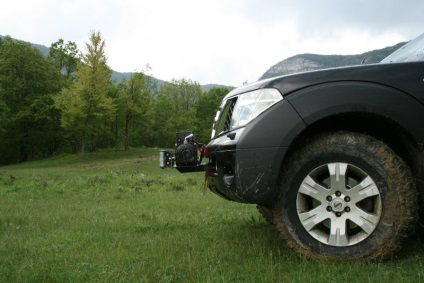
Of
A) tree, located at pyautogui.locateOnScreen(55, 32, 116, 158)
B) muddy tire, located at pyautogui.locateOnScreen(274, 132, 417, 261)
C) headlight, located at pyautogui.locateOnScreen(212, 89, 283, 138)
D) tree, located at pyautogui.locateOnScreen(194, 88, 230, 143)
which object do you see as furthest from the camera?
tree, located at pyautogui.locateOnScreen(194, 88, 230, 143)

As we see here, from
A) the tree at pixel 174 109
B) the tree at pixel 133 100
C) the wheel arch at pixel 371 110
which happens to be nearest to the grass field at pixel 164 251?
the wheel arch at pixel 371 110

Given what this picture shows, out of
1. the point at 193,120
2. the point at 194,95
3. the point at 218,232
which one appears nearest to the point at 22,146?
the point at 193,120

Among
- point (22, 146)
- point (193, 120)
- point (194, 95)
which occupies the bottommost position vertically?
point (22, 146)

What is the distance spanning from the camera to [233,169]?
124 inches

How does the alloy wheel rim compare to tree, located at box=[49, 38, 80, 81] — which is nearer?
A: the alloy wheel rim

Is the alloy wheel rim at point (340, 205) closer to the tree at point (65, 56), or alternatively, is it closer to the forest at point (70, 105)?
the forest at point (70, 105)

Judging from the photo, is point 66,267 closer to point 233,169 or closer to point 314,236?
point 233,169

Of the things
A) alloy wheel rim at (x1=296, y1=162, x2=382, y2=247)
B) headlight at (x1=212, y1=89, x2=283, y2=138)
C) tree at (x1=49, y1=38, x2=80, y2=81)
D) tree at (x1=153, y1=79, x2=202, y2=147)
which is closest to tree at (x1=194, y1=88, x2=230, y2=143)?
tree at (x1=153, y1=79, x2=202, y2=147)

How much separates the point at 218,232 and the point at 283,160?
5.65ft

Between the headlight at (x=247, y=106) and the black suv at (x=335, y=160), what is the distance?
0.4 inches

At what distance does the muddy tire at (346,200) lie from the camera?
2.89 metres

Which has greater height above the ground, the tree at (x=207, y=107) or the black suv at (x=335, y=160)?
the tree at (x=207, y=107)

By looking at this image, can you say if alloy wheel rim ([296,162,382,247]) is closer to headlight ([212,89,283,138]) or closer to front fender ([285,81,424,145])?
front fender ([285,81,424,145])

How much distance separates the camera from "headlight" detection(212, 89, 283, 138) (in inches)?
124
